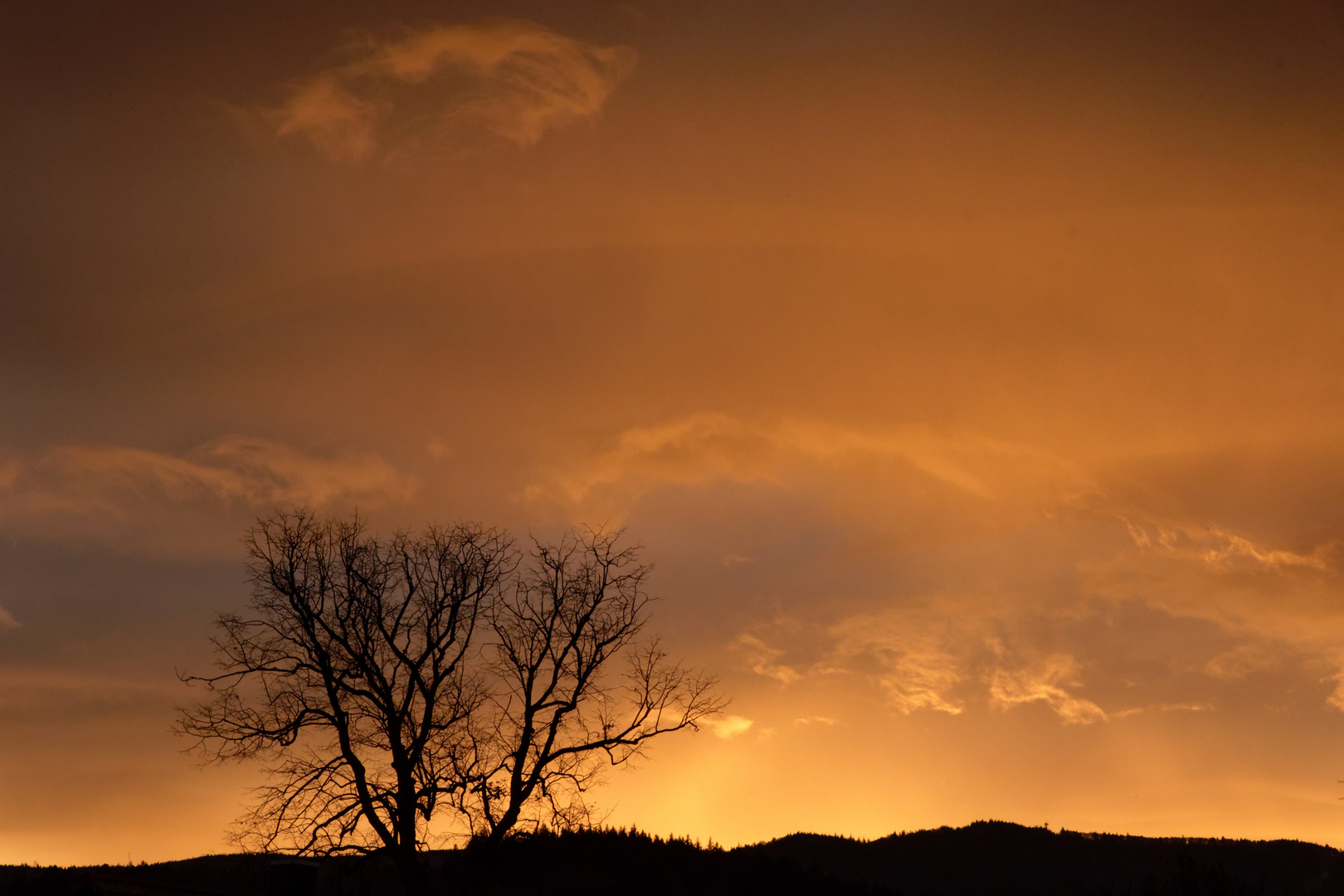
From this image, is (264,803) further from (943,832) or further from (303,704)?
(943,832)

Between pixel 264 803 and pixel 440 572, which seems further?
pixel 440 572

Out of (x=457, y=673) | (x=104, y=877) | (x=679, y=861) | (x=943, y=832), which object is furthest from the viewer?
(x=943, y=832)

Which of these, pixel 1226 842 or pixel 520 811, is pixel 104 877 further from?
pixel 1226 842

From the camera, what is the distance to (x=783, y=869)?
32188 mm

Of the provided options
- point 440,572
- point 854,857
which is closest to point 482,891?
point 440,572

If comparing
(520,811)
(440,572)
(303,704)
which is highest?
(440,572)

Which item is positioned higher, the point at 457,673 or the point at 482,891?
the point at 457,673

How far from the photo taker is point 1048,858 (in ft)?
175

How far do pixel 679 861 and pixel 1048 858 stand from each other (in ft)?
92.9

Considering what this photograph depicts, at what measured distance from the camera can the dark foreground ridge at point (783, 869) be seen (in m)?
28.6

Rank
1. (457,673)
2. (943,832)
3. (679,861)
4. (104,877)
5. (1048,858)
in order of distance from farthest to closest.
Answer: (943,832), (1048,858), (679,861), (457,673), (104,877)

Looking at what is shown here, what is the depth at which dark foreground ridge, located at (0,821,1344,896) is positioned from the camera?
2856 centimetres

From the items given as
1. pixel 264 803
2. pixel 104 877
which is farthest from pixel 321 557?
pixel 104 877

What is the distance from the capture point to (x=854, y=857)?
54.8 meters
